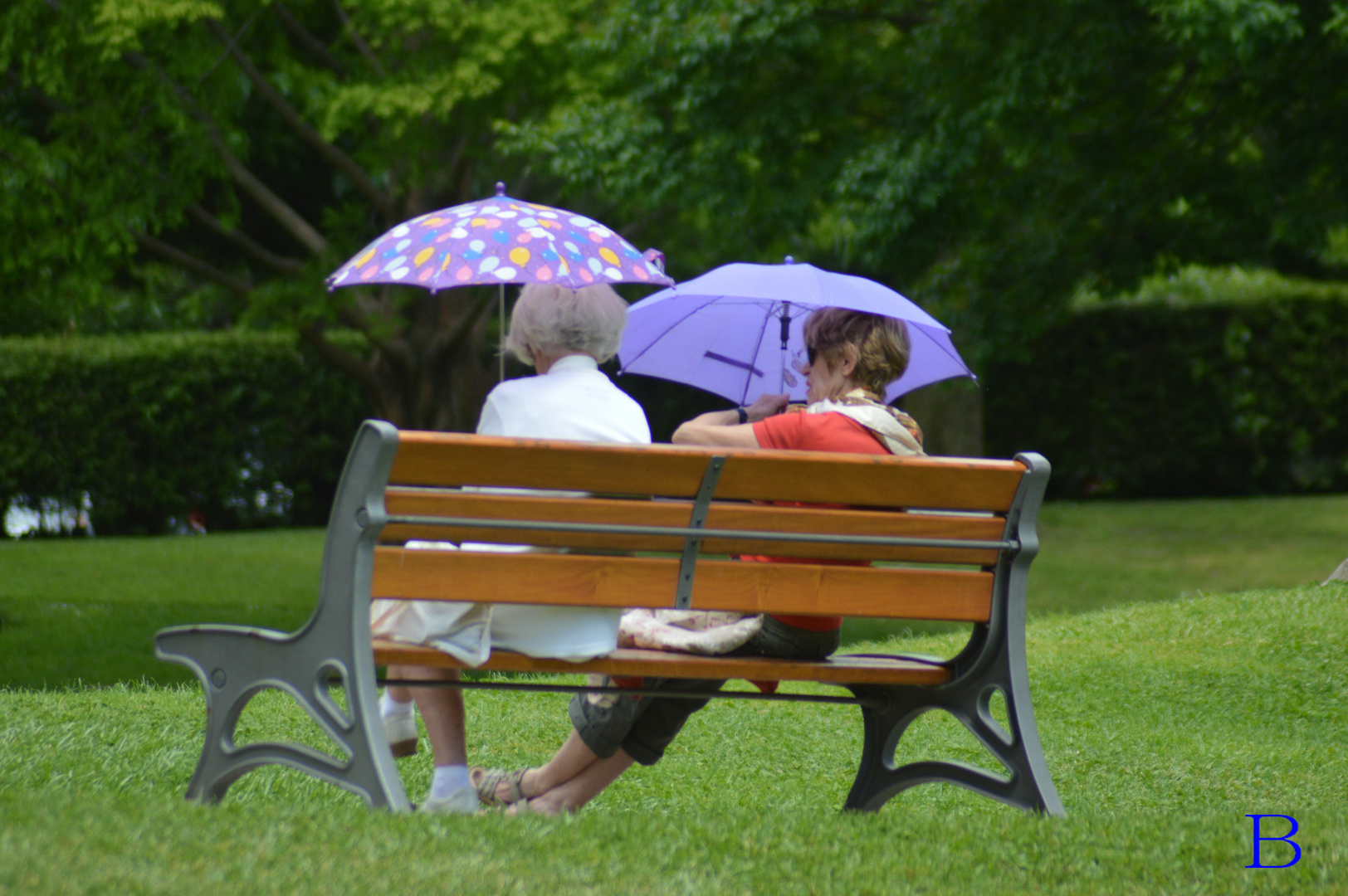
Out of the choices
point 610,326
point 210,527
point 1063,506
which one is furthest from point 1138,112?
point 210,527

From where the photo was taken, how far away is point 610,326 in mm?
3535

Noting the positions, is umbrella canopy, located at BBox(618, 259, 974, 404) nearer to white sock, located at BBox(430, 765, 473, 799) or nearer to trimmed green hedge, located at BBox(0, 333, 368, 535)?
white sock, located at BBox(430, 765, 473, 799)

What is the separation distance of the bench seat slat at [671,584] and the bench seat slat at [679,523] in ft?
0.13

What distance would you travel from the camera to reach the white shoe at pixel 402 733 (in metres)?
3.69

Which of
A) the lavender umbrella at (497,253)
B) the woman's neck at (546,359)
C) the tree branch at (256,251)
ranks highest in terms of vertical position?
the lavender umbrella at (497,253)

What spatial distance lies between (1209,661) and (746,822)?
177 inches

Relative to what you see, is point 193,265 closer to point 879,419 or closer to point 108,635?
point 108,635

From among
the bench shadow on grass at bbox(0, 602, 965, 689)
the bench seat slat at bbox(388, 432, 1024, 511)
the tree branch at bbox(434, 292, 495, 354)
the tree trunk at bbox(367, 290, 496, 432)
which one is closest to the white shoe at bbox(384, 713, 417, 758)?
the bench seat slat at bbox(388, 432, 1024, 511)

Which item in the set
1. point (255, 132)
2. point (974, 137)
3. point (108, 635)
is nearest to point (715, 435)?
point (108, 635)

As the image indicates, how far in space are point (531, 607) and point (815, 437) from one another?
0.83 metres

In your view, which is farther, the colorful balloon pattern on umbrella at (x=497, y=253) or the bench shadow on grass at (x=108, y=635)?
the bench shadow on grass at (x=108, y=635)

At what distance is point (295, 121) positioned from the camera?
A: 1338 cm

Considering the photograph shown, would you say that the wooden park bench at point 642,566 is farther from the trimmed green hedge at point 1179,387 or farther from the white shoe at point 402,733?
the trimmed green hedge at point 1179,387

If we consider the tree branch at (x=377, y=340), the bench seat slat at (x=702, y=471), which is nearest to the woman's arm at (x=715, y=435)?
the bench seat slat at (x=702, y=471)
